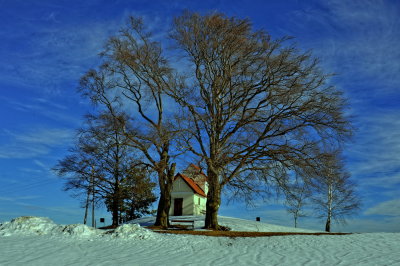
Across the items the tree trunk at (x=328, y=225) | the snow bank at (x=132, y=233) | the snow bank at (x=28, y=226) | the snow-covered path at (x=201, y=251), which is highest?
the snow bank at (x=28, y=226)

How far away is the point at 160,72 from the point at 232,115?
6382 millimetres

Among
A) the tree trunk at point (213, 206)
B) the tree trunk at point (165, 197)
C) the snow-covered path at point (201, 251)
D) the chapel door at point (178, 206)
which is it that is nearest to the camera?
the snow-covered path at point (201, 251)

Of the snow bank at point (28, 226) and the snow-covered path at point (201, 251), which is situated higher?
the snow bank at point (28, 226)

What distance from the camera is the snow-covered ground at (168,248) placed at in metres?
13.9

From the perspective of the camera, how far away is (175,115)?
2322cm

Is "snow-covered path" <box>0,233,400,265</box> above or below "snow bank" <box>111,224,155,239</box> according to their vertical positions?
below

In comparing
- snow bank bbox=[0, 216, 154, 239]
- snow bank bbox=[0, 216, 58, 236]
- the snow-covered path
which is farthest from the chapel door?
the snow-covered path

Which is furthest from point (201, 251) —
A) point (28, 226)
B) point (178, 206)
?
point (178, 206)

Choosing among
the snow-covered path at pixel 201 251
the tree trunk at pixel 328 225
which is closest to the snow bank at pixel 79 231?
the snow-covered path at pixel 201 251

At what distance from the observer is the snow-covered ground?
1385 centimetres

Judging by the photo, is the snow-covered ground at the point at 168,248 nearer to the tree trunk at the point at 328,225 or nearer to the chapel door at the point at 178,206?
the tree trunk at the point at 328,225

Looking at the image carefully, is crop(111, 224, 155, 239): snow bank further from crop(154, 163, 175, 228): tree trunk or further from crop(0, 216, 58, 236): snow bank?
crop(154, 163, 175, 228): tree trunk

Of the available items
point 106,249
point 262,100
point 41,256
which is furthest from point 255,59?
point 41,256

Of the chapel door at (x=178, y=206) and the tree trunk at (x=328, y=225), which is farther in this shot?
the chapel door at (x=178, y=206)
